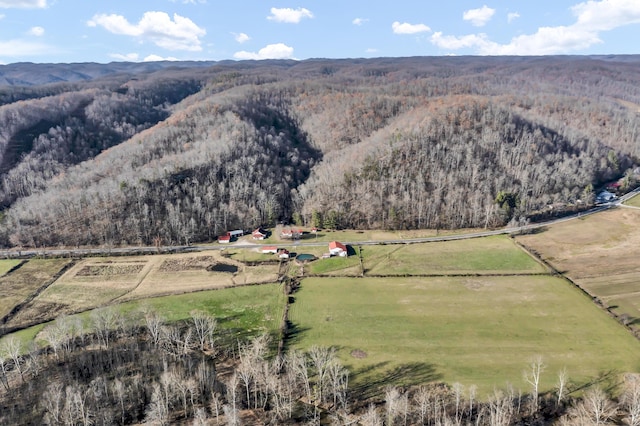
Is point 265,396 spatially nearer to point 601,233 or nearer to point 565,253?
point 565,253

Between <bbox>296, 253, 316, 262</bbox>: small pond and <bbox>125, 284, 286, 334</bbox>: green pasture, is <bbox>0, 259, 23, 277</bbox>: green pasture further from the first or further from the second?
<bbox>296, 253, 316, 262</bbox>: small pond

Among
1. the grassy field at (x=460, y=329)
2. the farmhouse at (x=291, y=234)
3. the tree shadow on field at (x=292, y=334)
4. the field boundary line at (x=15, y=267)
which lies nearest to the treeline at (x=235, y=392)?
the tree shadow on field at (x=292, y=334)

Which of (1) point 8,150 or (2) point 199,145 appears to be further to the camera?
(1) point 8,150

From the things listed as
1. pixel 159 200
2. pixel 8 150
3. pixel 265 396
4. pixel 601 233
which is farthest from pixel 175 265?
pixel 8 150

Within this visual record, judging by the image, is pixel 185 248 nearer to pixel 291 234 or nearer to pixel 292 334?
pixel 291 234

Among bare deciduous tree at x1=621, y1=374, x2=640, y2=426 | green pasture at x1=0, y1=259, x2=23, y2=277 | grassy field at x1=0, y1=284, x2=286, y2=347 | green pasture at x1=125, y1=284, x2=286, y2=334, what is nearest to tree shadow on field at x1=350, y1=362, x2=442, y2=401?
grassy field at x1=0, y1=284, x2=286, y2=347

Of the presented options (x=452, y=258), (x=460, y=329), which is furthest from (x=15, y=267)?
(x=452, y=258)
